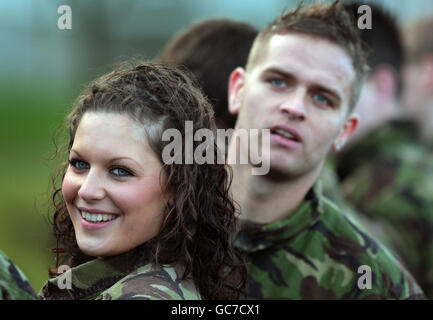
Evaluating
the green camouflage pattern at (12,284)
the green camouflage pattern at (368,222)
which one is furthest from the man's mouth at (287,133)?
the green camouflage pattern at (368,222)

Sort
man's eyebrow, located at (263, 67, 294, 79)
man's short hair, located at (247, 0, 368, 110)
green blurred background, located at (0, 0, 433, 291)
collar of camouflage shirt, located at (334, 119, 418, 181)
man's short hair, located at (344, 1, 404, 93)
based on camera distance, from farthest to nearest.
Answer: green blurred background, located at (0, 0, 433, 291) < collar of camouflage shirt, located at (334, 119, 418, 181) < man's short hair, located at (344, 1, 404, 93) < man's short hair, located at (247, 0, 368, 110) < man's eyebrow, located at (263, 67, 294, 79)

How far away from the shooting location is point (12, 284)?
1911 mm

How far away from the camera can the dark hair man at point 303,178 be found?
2.96 m

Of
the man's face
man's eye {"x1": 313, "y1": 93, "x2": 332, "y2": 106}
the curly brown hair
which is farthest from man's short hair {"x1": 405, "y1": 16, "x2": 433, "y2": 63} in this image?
the curly brown hair

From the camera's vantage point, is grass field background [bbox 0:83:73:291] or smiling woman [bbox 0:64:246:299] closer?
smiling woman [bbox 0:64:246:299]

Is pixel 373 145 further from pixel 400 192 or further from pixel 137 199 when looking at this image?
pixel 137 199

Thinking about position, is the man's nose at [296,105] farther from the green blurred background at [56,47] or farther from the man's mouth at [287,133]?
the green blurred background at [56,47]

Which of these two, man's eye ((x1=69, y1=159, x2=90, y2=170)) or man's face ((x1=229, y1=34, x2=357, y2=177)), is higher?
man's face ((x1=229, y1=34, x2=357, y2=177))

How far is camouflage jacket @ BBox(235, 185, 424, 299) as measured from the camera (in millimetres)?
3008

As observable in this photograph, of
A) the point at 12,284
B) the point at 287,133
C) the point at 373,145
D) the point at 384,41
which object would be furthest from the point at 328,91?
the point at 384,41

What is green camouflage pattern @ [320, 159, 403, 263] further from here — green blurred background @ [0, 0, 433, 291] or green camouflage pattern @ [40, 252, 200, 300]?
green blurred background @ [0, 0, 433, 291]

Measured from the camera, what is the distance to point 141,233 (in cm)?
219
